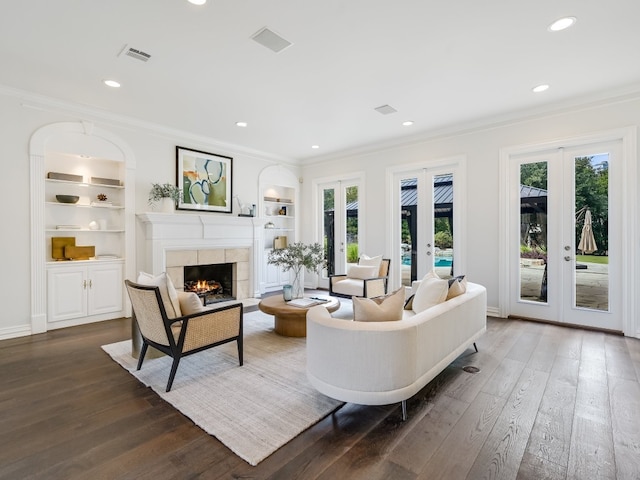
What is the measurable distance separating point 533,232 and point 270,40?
4.28 metres

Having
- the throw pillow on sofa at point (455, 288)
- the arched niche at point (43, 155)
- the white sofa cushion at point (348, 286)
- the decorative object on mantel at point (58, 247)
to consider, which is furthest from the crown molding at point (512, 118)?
the decorative object on mantel at point (58, 247)

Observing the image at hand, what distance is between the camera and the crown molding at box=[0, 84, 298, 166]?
3979 mm

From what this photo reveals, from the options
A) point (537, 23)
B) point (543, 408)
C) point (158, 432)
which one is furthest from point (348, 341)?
point (537, 23)

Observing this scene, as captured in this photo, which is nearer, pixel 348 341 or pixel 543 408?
pixel 348 341

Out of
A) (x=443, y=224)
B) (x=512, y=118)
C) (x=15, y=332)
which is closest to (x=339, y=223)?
(x=443, y=224)

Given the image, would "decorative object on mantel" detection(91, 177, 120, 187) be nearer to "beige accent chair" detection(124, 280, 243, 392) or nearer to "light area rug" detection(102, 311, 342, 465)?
"light area rug" detection(102, 311, 342, 465)

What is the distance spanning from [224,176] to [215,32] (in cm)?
355

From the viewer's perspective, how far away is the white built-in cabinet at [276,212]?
6958 mm

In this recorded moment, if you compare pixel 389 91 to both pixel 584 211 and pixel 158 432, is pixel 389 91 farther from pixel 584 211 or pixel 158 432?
pixel 158 432

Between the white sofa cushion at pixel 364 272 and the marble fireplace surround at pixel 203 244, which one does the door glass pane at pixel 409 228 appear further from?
the marble fireplace surround at pixel 203 244

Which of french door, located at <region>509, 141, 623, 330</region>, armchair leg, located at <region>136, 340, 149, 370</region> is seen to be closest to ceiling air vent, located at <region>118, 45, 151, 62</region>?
armchair leg, located at <region>136, 340, 149, 370</region>

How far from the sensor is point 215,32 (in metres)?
2.78

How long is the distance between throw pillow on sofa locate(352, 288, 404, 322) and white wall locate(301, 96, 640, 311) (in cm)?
332

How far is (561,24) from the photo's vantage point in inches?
105
